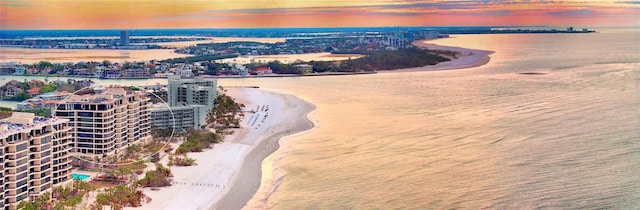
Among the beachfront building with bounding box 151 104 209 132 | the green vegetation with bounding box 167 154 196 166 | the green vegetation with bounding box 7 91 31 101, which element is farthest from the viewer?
the green vegetation with bounding box 7 91 31 101

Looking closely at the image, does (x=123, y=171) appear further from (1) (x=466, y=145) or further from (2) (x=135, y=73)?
(2) (x=135, y=73)

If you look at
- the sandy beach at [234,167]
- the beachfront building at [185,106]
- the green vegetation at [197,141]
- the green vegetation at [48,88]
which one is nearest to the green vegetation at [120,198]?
the sandy beach at [234,167]

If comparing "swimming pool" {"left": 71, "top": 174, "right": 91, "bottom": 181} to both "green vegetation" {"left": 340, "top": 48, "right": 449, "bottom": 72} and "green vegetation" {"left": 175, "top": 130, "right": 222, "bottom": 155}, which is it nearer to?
"green vegetation" {"left": 175, "top": 130, "right": 222, "bottom": 155}

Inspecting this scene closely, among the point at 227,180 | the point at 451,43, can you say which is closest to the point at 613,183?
the point at 227,180

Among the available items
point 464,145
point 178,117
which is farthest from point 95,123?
point 464,145

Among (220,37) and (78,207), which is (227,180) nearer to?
(78,207)

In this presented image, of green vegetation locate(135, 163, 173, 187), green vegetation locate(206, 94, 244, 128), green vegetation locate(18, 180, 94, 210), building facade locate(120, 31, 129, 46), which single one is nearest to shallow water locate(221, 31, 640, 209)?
green vegetation locate(135, 163, 173, 187)
